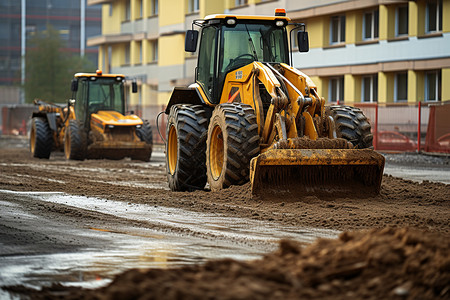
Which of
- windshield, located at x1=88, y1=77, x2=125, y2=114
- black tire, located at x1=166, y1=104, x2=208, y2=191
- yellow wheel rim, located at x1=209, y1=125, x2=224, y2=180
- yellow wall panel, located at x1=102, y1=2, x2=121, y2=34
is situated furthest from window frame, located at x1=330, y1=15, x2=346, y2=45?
yellow wheel rim, located at x1=209, y1=125, x2=224, y2=180

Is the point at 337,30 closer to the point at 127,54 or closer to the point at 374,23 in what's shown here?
the point at 374,23

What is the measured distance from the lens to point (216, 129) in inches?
573

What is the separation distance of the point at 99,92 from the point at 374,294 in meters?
23.1

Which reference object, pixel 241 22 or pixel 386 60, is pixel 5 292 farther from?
pixel 386 60

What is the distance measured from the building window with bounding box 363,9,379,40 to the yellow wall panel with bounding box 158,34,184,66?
55.6 feet

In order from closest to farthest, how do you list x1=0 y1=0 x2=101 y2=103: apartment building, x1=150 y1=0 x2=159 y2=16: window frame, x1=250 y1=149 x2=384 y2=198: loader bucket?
x1=250 y1=149 x2=384 y2=198: loader bucket, x1=150 y1=0 x2=159 y2=16: window frame, x1=0 y1=0 x2=101 y2=103: apartment building

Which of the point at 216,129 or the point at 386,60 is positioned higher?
the point at 386,60

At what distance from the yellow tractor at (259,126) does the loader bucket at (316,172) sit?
0.05 ft

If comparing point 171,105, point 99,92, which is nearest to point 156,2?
point 99,92

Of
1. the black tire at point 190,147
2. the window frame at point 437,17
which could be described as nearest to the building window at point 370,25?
the window frame at point 437,17

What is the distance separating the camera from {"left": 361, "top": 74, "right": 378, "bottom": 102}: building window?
41.4m

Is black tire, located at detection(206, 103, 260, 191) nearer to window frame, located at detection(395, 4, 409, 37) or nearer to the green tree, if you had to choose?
window frame, located at detection(395, 4, 409, 37)

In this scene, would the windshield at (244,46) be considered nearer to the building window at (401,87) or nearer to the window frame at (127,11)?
the building window at (401,87)

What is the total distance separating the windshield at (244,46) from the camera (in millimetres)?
15531
